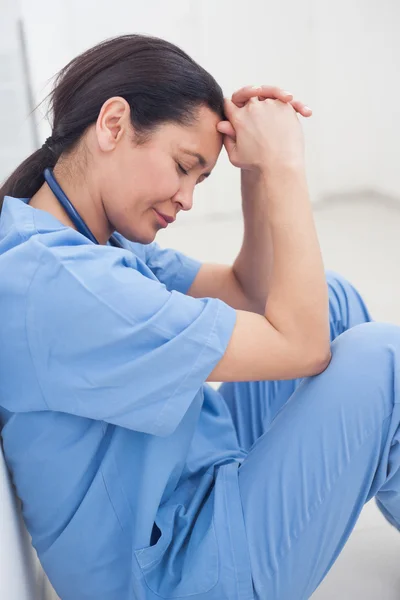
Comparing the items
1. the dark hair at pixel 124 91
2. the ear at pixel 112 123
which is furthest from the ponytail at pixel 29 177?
the ear at pixel 112 123

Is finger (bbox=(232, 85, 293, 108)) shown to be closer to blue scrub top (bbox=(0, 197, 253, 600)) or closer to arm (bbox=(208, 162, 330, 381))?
arm (bbox=(208, 162, 330, 381))

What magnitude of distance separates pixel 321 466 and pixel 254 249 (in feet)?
1.80

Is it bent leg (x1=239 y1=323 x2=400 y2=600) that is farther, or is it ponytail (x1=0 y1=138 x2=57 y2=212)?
ponytail (x1=0 y1=138 x2=57 y2=212)

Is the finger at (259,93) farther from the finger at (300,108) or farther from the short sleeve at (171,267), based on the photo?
the short sleeve at (171,267)

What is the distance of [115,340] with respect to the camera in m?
0.89

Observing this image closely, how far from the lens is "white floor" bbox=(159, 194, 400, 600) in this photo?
133 centimetres

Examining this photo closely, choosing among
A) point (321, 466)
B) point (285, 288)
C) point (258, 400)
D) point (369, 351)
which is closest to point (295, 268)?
point (285, 288)

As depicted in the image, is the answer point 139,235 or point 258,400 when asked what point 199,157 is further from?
point 258,400

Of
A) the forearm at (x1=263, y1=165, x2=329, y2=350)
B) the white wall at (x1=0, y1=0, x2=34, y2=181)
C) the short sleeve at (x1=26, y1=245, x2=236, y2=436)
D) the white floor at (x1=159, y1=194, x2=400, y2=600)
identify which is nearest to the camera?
the short sleeve at (x1=26, y1=245, x2=236, y2=436)

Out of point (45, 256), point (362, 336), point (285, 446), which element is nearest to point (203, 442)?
point (285, 446)

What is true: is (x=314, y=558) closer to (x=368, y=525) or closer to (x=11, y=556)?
(x=11, y=556)

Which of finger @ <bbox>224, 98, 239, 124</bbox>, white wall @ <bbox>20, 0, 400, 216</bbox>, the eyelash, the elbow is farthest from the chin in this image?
white wall @ <bbox>20, 0, 400, 216</bbox>

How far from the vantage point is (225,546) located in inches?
38.3

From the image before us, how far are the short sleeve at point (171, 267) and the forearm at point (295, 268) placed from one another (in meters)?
0.37
